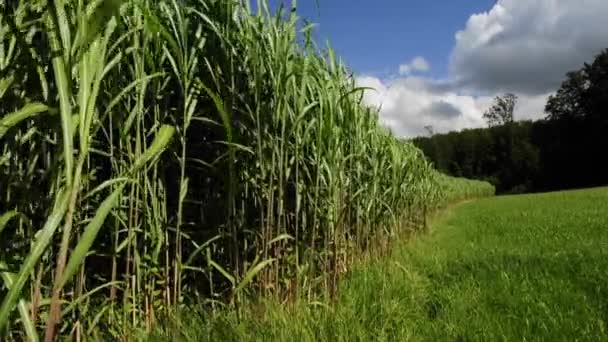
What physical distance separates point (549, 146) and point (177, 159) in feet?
179

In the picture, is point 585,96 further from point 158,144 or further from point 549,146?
point 158,144

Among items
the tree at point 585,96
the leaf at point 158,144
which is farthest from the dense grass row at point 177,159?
the tree at point 585,96

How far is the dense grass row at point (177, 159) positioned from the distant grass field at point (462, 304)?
217mm

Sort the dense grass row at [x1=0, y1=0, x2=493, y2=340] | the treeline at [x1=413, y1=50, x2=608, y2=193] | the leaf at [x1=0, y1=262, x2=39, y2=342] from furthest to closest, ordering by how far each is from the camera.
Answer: the treeline at [x1=413, y1=50, x2=608, y2=193]
the dense grass row at [x1=0, y1=0, x2=493, y2=340]
the leaf at [x1=0, y1=262, x2=39, y2=342]

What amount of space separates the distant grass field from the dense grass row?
22 cm

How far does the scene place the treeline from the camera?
153ft

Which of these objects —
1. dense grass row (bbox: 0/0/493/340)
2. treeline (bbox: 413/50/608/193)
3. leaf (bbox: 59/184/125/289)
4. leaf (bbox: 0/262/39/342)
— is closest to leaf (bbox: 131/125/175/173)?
dense grass row (bbox: 0/0/493/340)

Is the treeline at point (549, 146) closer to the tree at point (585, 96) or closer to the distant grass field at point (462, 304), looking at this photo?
the tree at point (585, 96)

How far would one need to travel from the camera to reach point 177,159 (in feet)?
8.34

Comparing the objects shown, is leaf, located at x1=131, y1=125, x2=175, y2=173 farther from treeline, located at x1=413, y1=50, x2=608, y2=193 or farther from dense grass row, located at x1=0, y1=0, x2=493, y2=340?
treeline, located at x1=413, y1=50, x2=608, y2=193

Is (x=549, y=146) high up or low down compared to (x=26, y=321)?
up

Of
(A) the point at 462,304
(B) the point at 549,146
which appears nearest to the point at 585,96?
(B) the point at 549,146

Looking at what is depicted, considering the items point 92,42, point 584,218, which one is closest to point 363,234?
point 92,42

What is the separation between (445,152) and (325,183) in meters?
56.1
